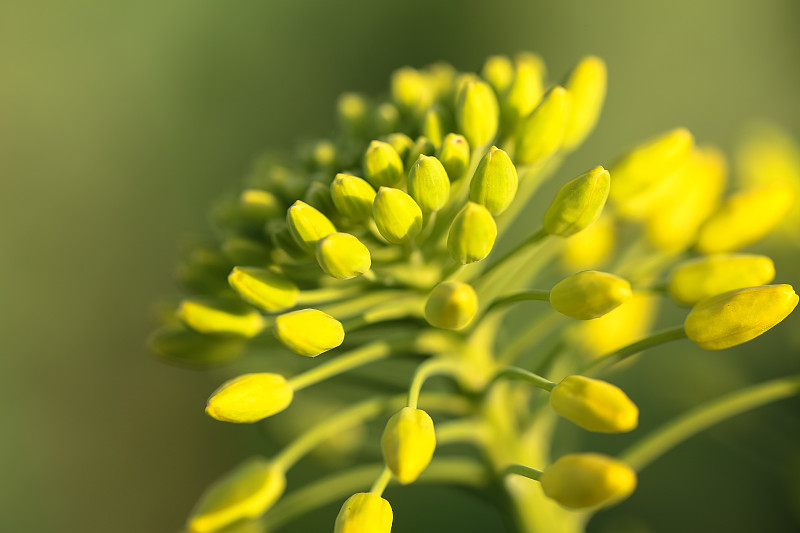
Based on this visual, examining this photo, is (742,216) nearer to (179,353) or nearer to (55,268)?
(179,353)

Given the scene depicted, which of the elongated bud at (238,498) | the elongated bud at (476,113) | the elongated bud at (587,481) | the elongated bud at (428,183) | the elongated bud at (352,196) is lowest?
the elongated bud at (587,481)

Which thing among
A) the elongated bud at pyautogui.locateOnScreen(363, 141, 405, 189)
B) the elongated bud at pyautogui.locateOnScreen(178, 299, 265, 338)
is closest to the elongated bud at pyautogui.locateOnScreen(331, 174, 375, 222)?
the elongated bud at pyautogui.locateOnScreen(363, 141, 405, 189)

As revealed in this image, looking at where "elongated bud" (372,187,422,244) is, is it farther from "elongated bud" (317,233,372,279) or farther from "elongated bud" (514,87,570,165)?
"elongated bud" (514,87,570,165)

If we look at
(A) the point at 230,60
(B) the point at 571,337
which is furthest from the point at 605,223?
(A) the point at 230,60

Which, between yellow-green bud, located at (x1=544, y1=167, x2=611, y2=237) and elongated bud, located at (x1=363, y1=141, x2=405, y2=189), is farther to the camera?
elongated bud, located at (x1=363, y1=141, x2=405, y2=189)

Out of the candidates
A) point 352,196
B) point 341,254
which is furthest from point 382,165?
point 341,254

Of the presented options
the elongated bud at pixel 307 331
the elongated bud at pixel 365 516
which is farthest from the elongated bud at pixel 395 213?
the elongated bud at pixel 365 516

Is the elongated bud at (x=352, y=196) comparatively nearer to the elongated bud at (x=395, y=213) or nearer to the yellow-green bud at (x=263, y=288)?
the elongated bud at (x=395, y=213)
